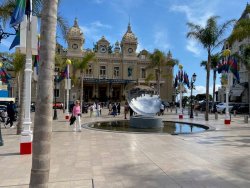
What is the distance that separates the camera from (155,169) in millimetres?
7207

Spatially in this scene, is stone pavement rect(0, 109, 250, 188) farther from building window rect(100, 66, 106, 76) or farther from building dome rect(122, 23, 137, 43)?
building dome rect(122, 23, 137, 43)

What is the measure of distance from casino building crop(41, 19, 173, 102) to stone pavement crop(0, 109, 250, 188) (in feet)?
161

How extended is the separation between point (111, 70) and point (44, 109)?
60157 millimetres

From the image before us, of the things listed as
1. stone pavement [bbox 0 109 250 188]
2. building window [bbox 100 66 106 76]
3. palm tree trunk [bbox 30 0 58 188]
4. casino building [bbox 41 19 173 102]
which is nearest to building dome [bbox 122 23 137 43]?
casino building [bbox 41 19 173 102]

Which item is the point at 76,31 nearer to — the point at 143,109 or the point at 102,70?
the point at 102,70

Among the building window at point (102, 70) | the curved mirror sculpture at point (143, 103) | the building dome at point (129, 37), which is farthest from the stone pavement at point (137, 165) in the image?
the building dome at point (129, 37)

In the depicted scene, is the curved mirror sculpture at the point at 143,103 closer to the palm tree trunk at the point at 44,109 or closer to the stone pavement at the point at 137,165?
the stone pavement at the point at 137,165

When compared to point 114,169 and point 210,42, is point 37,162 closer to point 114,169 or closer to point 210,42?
point 114,169

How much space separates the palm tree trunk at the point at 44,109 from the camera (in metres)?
3.82

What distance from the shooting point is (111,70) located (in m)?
63.7

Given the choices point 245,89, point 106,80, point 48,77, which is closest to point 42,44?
point 48,77

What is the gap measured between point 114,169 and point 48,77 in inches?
157

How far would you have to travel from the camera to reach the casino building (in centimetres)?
6081

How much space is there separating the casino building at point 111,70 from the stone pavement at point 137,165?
4900 centimetres
